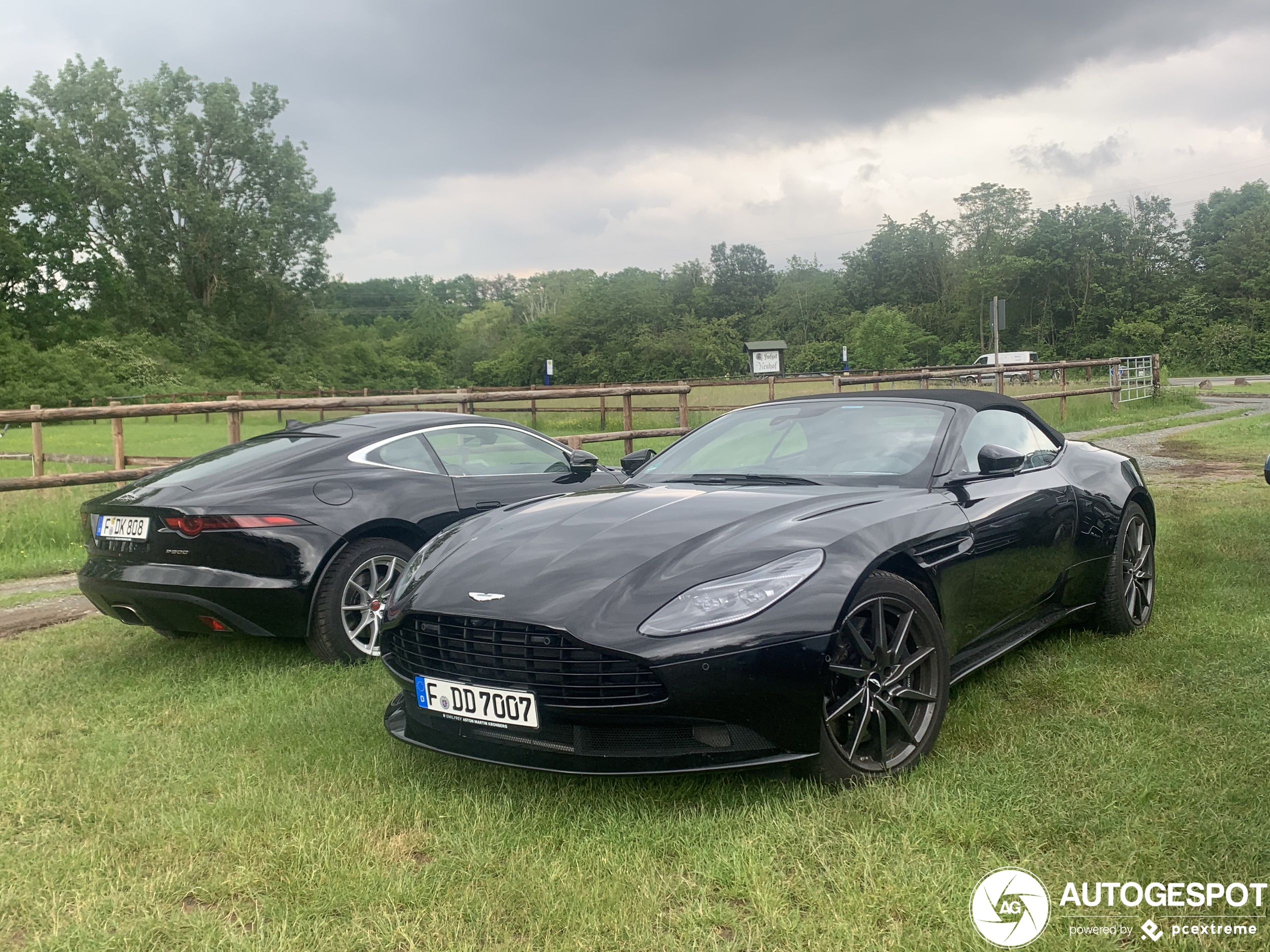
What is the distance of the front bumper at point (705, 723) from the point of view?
9.20 ft

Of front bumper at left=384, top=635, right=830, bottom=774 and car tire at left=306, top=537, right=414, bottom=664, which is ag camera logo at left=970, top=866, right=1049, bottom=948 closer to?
front bumper at left=384, top=635, right=830, bottom=774

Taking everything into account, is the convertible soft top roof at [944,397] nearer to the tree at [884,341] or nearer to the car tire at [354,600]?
the car tire at [354,600]

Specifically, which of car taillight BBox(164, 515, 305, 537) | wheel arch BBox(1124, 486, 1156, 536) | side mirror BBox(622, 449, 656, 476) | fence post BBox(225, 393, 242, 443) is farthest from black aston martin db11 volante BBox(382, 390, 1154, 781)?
fence post BBox(225, 393, 242, 443)

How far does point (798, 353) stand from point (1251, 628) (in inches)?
3568

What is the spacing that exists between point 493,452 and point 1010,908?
13.5 ft

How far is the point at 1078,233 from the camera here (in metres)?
82.0

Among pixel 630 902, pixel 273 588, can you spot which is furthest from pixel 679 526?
pixel 273 588

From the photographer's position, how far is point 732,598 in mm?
2912

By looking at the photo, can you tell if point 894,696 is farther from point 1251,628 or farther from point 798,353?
point 798,353

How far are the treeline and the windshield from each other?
47514 millimetres

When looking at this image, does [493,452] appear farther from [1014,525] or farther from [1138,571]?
[1138,571]

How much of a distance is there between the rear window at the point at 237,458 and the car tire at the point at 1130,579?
4.16m

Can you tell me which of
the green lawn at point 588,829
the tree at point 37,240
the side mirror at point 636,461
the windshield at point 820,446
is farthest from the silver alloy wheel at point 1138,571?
the tree at point 37,240

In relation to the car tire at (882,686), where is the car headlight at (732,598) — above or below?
above
